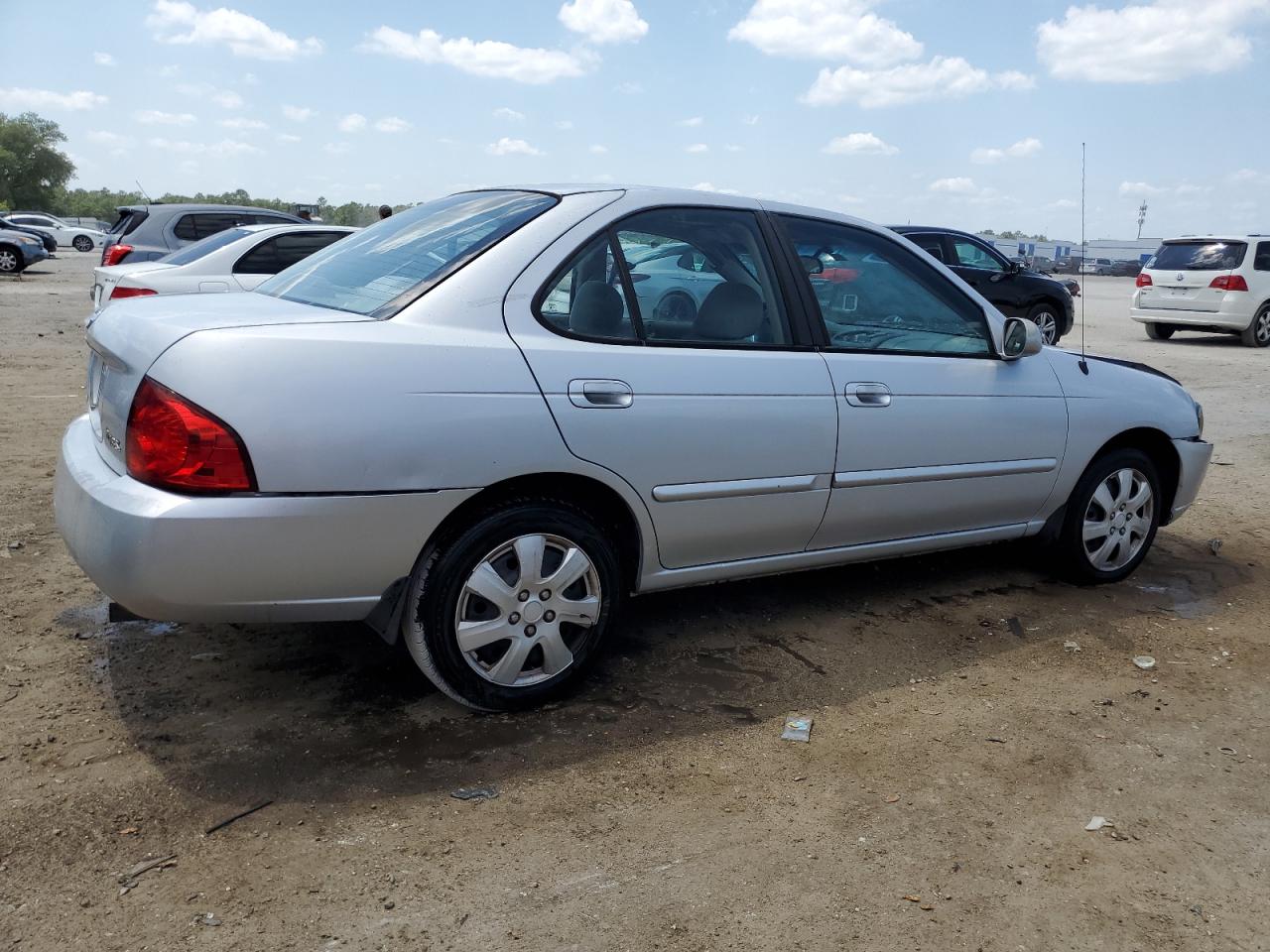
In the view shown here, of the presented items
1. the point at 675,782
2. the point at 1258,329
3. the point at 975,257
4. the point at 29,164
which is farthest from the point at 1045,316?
the point at 29,164

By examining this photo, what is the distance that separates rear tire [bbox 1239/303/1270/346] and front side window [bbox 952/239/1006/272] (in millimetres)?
3945

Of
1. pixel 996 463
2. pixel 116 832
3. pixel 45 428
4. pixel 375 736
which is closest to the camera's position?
pixel 116 832

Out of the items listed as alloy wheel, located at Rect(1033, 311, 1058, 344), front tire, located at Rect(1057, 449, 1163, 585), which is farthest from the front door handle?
alloy wheel, located at Rect(1033, 311, 1058, 344)

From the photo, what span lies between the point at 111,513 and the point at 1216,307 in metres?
16.7

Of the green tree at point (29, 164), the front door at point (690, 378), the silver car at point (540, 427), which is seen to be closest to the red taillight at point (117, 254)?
the silver car at point (540, 427)

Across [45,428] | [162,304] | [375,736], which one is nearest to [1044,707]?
[375,736]

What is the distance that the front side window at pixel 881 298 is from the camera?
408 cm

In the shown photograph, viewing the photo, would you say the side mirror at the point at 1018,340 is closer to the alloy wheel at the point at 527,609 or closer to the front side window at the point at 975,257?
the alloy wheel at the point at 527,609

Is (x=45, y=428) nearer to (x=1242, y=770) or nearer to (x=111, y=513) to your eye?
(x=111, y=513)

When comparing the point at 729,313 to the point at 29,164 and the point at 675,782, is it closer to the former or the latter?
the point at 675,782

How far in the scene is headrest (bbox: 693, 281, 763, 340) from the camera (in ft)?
12.3

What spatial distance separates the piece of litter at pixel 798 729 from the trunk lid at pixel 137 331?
5.88 ft

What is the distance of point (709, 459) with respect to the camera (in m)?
3.60

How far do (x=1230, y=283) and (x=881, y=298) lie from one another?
47.1 ft
